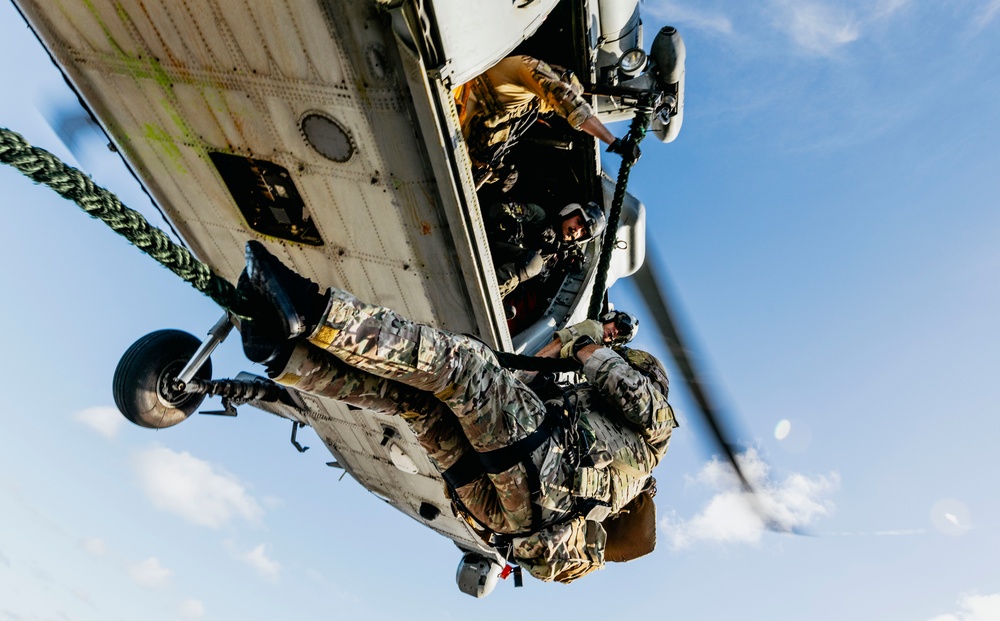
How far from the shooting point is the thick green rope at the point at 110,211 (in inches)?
83.8

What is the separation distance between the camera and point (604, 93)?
6.04 metres

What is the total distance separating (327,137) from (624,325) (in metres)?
2.51

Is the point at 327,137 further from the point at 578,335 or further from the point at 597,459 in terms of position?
the point at 597,459

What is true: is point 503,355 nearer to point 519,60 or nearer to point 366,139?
point 366,139

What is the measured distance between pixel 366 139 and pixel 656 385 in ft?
8.51

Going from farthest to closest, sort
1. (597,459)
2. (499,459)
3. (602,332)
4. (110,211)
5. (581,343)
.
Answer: (602,332)
(581,343)
(597,459)
(499,459)
(110,211)

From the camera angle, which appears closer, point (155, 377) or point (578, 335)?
point (578, 335)

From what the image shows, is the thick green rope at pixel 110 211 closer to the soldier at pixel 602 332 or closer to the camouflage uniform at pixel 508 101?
the soldier at pixel 602 332

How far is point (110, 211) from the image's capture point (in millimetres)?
2383

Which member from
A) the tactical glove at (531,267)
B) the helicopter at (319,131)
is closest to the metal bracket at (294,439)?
the helicopter at (319,131)

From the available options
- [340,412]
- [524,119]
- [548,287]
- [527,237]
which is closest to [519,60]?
[524,119]

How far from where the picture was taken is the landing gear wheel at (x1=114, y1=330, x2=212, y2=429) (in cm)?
493

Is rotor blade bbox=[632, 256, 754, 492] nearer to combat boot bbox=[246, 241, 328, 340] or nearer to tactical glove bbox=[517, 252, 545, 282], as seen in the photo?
tactical glove bbox=[517, 252, 545, 282]

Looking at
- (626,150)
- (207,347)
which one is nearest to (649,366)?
(626,150)
